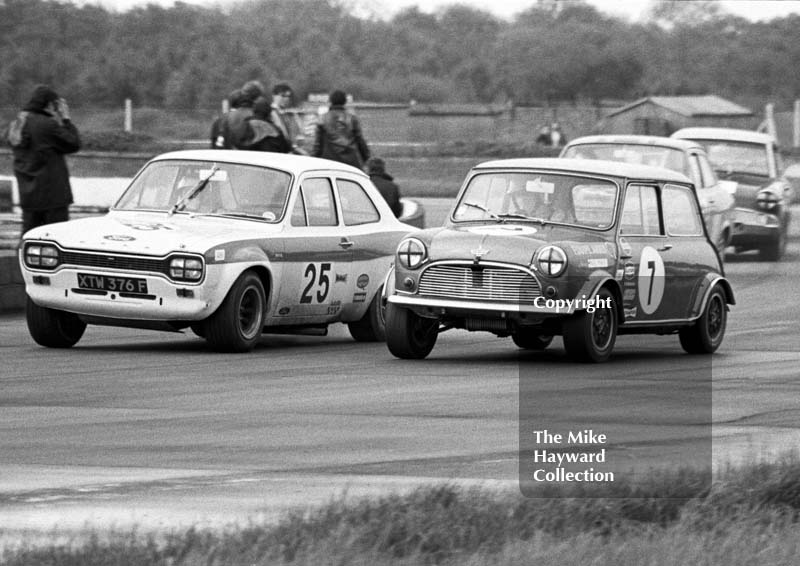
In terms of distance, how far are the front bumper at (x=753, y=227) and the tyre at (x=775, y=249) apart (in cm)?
16

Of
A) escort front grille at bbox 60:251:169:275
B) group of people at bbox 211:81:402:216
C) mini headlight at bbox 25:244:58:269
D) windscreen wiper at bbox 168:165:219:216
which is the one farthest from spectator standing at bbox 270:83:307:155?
escort front grille at bbox 60:251:169:275

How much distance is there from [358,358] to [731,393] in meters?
3.16

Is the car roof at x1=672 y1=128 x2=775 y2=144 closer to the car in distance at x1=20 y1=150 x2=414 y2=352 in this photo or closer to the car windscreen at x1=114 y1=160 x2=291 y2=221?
the car in distance at x1=20 y1=150 x2=414 y2=352

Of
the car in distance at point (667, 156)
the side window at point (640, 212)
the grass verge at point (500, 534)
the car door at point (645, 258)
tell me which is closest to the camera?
the grass verge at point (500, 534)

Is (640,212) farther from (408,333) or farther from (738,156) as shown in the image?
(738,156)

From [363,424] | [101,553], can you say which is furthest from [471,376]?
[101,553]

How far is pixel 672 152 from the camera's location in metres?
20.4

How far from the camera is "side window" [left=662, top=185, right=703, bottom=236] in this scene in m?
14.1

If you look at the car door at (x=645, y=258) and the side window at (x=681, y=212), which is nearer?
the car door at (x=645, y=258)

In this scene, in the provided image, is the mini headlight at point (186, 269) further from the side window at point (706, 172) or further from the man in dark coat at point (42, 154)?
the side window at point (706, 172)

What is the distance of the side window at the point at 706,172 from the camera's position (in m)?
20.6

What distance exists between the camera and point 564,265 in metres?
12.2

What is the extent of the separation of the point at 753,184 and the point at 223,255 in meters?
13.4

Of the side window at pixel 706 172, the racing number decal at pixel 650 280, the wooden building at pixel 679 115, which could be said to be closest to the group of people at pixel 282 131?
the side window at pixel 706 172
